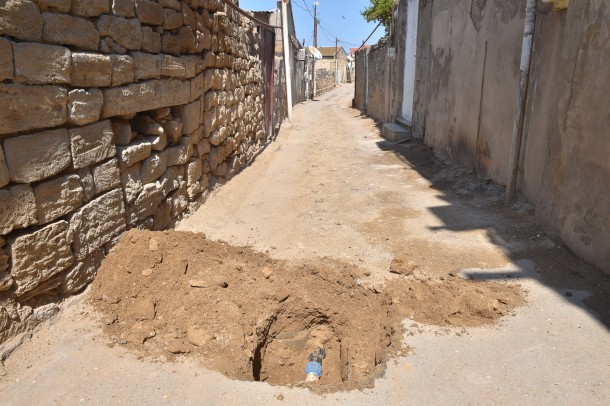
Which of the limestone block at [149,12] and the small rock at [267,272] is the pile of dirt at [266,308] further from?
the limestone block at [149,12]

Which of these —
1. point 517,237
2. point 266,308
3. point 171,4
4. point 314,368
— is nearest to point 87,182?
point 266,308

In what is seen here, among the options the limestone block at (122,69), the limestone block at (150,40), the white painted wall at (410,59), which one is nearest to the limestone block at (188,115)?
the limestone block at (150,40)

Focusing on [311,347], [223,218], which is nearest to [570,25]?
[311,347]

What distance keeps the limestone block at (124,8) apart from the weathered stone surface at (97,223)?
4.55ft

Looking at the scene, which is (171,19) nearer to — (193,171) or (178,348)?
(193,171)

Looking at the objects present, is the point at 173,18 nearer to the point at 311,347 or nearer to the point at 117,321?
the point at 117,321

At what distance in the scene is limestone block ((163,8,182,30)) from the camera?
434 centimetres

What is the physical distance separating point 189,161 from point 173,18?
4.88ft

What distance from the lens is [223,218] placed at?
209 inches

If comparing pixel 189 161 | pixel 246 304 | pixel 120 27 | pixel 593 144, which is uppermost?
pixel 120 27

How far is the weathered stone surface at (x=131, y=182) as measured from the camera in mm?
3696

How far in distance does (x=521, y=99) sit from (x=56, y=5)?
4.59m

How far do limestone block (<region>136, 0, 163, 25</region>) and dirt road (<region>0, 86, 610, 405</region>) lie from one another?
2.04 metres

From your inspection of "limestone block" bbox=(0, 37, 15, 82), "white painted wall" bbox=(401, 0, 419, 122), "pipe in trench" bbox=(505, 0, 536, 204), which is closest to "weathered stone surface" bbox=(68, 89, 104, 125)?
"limestone block" bbox=(0, 37, 15, 82)
